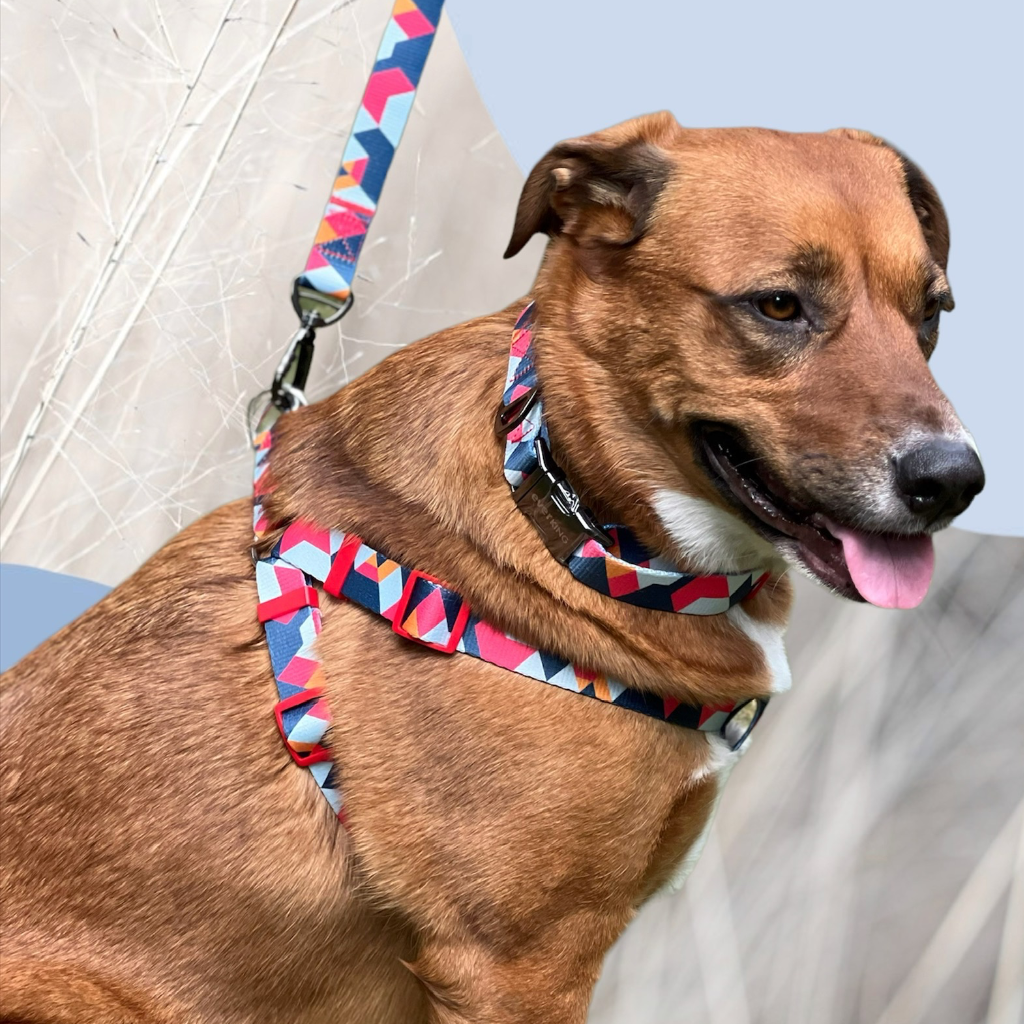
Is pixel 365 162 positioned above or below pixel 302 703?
above

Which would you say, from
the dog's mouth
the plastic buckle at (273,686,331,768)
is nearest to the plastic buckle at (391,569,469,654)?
the plastic buckle at (273,686,331,768)

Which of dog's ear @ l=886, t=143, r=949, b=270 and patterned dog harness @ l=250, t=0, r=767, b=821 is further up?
dog's ear @ l=886, t=143, r=949, b=270

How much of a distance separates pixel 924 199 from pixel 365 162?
1.37 meters

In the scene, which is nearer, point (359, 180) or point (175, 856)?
point (175, 856)

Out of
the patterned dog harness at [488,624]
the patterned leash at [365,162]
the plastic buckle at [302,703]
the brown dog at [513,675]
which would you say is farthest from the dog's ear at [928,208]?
the plastic buckle at [302,703]

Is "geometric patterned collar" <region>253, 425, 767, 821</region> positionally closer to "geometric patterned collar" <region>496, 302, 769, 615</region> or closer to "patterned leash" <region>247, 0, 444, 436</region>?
"geometric patterned collar" <region>496, 302, 769, 615</region>

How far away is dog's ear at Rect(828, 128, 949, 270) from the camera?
236 cm

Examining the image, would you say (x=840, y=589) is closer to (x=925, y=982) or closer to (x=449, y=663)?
(x=449, y=663)

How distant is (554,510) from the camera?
7.03 ft

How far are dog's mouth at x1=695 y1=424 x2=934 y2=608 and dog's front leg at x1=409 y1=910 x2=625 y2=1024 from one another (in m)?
0.82

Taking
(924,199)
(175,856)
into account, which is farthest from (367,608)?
(924,199)

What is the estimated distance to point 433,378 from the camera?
2.32 metres

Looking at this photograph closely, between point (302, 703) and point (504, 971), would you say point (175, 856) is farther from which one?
point (504, 971)

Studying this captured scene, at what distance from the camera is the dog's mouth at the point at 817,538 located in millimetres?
2002
